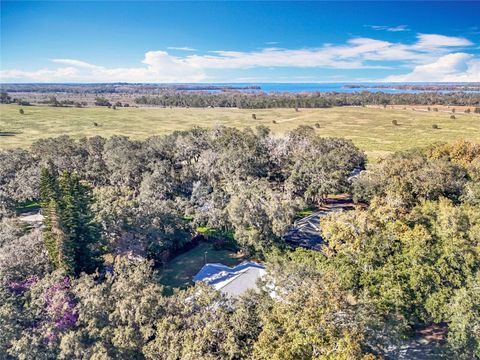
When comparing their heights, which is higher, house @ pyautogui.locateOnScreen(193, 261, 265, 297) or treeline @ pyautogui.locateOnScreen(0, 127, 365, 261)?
treeline @ pyautogui.locateOnScreen(0, 127, 365, 261)

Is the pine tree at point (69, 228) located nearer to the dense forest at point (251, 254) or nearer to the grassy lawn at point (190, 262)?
the dense forest at point (251, 254)

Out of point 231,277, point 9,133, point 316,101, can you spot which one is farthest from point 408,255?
point 316,101

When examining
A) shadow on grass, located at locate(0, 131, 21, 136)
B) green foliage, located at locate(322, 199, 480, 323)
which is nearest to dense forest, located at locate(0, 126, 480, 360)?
green foliage, located at locate(322, 199, 480, 323)

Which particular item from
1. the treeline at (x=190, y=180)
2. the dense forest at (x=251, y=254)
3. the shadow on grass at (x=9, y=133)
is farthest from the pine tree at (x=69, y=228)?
the shadow on grass at (x=9, y=133)

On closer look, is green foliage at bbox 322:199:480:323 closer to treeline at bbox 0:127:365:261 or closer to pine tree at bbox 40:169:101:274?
treeline at bbox 0:127:365:261

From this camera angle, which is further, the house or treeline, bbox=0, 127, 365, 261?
treeline, bbox=0, 127, 365, 261

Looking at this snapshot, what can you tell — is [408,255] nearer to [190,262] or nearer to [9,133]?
[190,262]
